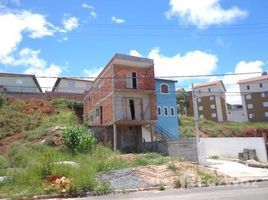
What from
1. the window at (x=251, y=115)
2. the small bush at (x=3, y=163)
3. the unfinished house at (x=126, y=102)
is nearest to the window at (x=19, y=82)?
the unfinished house at (x=126, y=102)

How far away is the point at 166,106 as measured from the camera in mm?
43781

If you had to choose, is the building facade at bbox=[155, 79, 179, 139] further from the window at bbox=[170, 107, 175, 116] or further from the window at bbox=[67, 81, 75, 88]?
the window at bbox=[67, 81, 75, 88]

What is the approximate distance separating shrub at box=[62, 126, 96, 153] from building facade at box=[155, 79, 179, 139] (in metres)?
15.7

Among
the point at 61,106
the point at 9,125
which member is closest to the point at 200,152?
the point at 9,125

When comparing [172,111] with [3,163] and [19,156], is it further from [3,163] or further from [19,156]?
[3,163]

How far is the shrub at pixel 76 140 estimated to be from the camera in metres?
27.8

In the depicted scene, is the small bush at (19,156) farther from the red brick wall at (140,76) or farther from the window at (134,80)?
the window at (134,80)

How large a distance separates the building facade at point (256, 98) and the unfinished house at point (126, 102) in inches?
1795

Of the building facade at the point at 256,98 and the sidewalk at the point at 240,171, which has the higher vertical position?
the building facade at the point at 256,98

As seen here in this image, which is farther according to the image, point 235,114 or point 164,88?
point 235,114

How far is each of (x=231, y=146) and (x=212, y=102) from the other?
150ft

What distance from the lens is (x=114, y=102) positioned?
34562 millimetres

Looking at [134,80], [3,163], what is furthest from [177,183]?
[134,80]

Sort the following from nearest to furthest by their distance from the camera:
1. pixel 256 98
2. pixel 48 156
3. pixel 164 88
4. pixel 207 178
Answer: pixel 48 156, pixel 207 178, pixel 164 88, pixel 256 98
